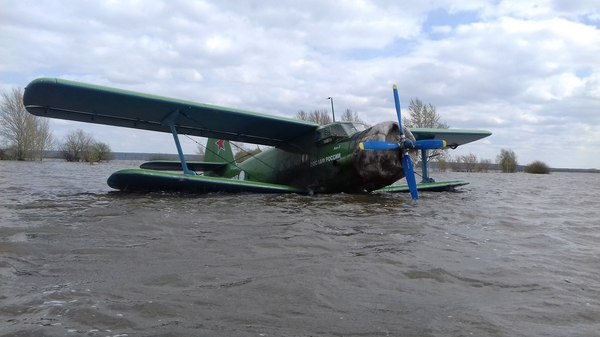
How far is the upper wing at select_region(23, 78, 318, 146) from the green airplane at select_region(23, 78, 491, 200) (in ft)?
0.07

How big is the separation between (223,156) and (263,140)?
3.61 m

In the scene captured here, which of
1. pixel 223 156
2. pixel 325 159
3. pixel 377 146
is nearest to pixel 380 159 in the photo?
pixel 377 146

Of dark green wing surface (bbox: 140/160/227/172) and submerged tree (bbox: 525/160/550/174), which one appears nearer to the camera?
dark green wing surface (bbox: 140/160/227/172)

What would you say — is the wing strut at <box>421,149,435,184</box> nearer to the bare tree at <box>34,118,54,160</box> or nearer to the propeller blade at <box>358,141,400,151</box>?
the propeller blade at <box>358,141,400,151</box>

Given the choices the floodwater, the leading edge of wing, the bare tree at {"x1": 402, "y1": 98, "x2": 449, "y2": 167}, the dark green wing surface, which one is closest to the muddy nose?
the leading edge of wing

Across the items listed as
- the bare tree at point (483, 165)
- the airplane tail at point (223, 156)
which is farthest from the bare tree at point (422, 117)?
the airplane tail at point (223, 156)

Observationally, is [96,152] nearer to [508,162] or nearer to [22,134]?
[22,134]

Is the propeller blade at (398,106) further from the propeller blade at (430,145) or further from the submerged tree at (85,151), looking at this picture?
the submerged tree at (85,151)

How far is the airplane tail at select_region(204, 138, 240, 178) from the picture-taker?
1766cm

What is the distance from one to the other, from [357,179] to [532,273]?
8003 mm

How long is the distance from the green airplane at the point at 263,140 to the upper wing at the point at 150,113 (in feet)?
0.07

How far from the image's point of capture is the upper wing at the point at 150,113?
11609 mm

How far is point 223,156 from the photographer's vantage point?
18.7 metres

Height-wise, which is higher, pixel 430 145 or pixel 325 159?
pixel 430 145
